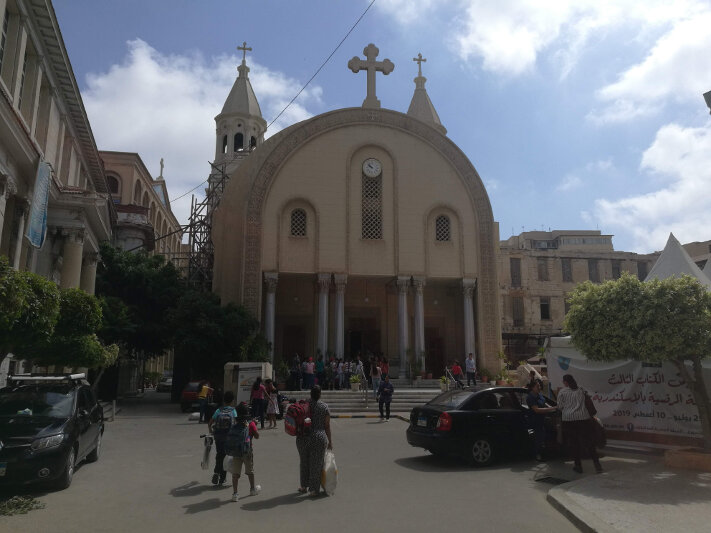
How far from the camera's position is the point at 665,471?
8.79m

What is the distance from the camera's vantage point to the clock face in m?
27.8

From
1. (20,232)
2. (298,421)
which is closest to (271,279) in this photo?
(20,232)

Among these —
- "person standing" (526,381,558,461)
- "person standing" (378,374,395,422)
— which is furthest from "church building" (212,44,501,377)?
"person standing" (526,381,558,461)

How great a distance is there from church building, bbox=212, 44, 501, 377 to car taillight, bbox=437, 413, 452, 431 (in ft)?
51.0

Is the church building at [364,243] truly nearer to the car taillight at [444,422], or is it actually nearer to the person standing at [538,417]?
the person standing at [538,417]

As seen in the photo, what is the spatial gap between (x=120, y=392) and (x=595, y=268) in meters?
32.8

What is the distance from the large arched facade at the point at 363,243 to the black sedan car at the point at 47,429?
15217mm

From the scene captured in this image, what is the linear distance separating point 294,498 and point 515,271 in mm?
35558

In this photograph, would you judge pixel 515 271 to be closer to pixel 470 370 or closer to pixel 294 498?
pixel 470 370

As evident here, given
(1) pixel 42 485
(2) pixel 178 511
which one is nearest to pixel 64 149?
(1) pixel 42 485

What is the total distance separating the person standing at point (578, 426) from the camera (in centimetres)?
916

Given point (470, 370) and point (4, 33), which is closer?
point (4, 33)

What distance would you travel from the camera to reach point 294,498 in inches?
294

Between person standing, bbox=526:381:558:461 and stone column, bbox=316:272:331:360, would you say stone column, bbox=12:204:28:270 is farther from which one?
person standing, bbox=526:381:558:461
